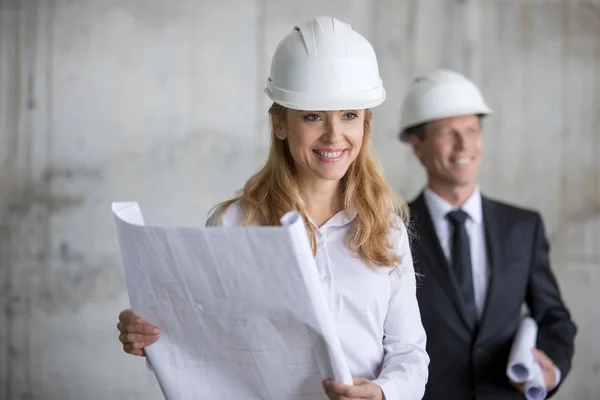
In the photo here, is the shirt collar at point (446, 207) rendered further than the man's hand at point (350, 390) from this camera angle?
Yes

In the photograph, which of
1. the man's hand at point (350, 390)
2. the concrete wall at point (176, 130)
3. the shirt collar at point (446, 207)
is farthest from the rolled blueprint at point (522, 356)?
the concrete wall at point (176, 130)

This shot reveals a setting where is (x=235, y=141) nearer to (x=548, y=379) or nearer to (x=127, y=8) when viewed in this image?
(x=127, y=8)

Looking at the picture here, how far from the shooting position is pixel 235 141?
4.35 metres

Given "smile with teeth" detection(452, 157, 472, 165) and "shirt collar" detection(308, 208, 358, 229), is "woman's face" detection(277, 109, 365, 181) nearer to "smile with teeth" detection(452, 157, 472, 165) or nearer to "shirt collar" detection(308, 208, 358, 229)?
"shirt collar" detection(308, 208, 358, 229)

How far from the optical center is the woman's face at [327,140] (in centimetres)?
184

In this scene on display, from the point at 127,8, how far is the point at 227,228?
3.09 meters

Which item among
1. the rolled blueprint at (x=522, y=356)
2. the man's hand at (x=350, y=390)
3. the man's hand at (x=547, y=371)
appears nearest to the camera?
the man's hand at (x=350, y=390)

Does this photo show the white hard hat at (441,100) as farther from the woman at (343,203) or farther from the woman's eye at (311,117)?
the woman's eye at (311,117)

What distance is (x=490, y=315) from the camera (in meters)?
2.85

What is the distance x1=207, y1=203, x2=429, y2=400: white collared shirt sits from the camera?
6.01 ft

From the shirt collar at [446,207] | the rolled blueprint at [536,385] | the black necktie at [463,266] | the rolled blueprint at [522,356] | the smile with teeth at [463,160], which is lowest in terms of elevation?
the rolled blueprint at [536,385]

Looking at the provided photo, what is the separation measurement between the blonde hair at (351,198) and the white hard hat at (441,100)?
1186mm

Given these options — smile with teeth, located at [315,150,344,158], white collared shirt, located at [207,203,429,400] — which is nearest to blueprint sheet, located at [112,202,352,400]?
white collared shirt, located at [207,203,429,400]

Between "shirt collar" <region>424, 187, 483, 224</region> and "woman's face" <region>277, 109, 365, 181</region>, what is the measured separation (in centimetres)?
125
